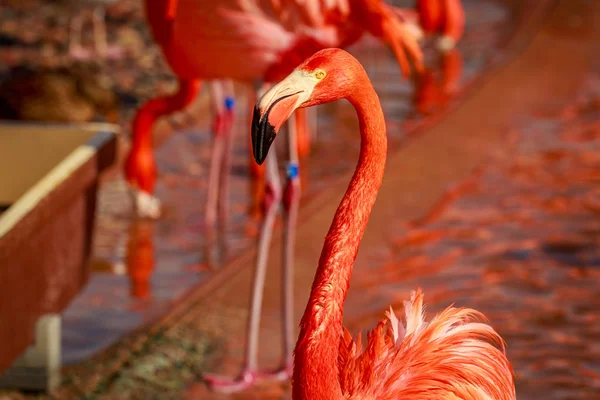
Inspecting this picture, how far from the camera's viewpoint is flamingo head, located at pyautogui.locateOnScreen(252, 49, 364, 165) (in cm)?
200

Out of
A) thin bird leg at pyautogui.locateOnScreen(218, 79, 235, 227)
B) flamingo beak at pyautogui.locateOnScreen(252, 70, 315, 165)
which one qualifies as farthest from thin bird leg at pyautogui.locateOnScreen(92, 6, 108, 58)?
flamingo beak at pyautogui.locateOnScreen(252, 70, 315, 165)

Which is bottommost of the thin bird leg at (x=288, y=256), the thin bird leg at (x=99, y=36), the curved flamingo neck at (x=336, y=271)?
the thin bird leg at (x=99, y=36)

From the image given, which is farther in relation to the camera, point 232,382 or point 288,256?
point 288,256

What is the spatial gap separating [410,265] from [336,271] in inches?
103

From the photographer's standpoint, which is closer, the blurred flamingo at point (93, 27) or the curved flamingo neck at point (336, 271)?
the curved flamingo neck at point (336, 271)

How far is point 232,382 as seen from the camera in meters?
3.74

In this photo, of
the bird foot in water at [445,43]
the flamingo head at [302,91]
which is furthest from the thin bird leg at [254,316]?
the bird foot in water at [445,43]

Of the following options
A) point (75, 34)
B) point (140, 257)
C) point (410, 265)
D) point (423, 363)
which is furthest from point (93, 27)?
point (423, 363)

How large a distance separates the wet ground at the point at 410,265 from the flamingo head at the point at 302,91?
5.91 ft

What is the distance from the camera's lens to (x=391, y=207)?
5.54 meters

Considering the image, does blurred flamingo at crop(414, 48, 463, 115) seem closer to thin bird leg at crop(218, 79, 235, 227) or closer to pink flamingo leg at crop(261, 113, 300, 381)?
thin bird leg at crop(218, 79, 235, 227)

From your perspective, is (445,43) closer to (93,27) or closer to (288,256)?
(93,27)

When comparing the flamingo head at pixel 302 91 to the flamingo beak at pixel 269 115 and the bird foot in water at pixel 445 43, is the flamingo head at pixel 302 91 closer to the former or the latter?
the flamingo beak at pixel 269 115

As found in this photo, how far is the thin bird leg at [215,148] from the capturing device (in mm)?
5117
